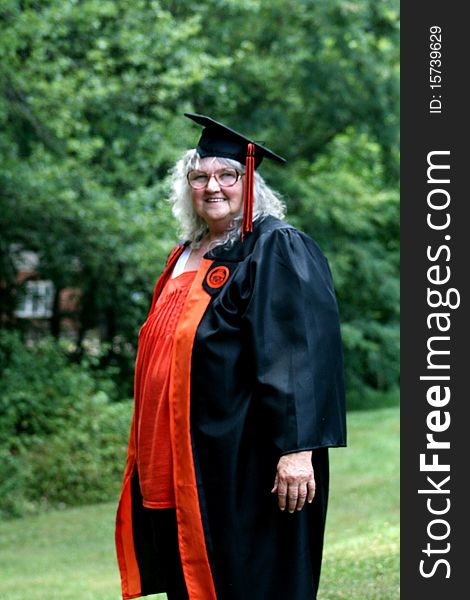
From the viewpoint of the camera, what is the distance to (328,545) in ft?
23.7

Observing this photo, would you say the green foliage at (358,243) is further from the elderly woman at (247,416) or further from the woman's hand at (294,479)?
the woman's hand at (294,479)

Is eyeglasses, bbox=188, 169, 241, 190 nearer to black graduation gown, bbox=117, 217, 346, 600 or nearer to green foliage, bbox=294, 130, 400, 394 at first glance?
black graduation gown, bbox=117, 217, 346, 600

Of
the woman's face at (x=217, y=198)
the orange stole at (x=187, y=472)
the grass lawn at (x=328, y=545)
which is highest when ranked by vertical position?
the woman's face at (x=217, y=198)

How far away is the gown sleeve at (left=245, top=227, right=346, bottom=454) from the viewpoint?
3365mm

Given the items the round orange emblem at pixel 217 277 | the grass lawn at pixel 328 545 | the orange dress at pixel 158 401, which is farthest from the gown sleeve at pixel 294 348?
the grass lawn at pixel 328 545

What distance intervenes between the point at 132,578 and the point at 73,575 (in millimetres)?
3257

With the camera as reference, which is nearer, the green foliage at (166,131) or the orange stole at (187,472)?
the orange stole at (187,472)

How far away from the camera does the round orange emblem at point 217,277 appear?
3.59m

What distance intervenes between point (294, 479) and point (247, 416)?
0.28 meters

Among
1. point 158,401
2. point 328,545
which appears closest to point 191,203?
→ point 158,401

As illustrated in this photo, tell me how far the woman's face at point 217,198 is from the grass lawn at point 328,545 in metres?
2.25

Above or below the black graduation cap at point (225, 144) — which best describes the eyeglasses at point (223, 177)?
below

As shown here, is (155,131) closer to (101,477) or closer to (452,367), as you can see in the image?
(101,477)

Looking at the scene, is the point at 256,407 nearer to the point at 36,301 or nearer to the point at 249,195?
the point at 249,195
